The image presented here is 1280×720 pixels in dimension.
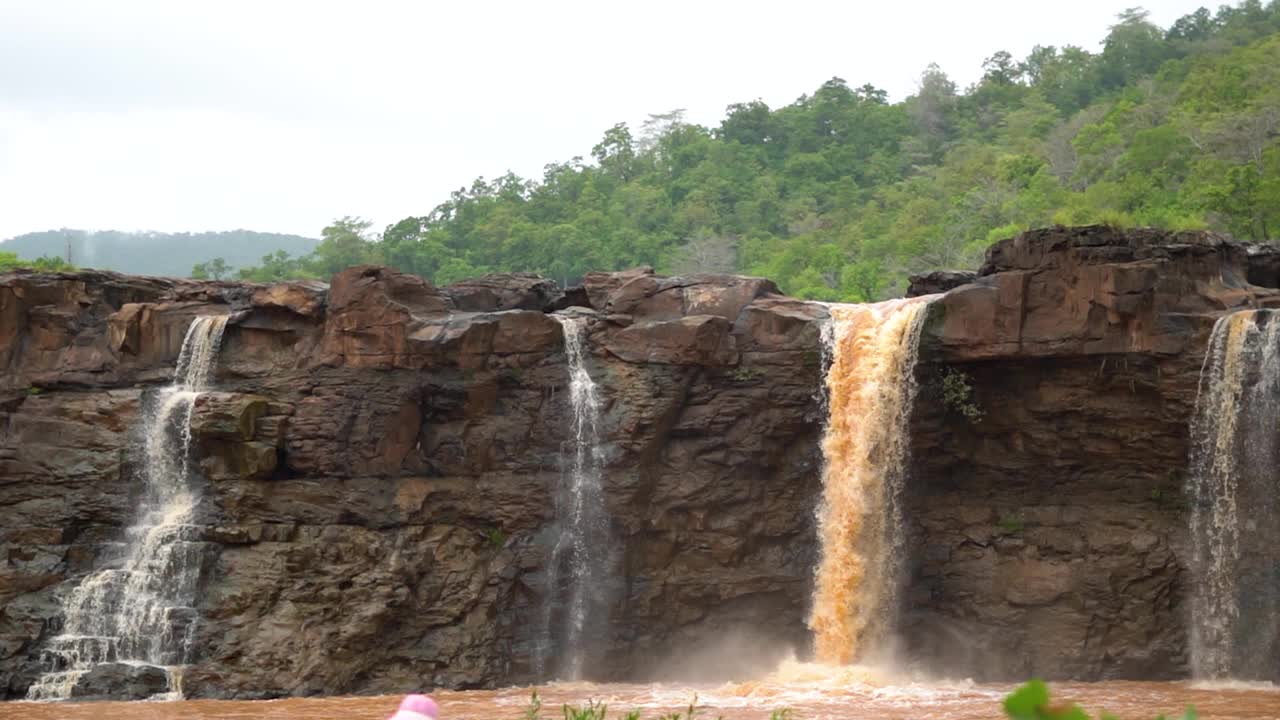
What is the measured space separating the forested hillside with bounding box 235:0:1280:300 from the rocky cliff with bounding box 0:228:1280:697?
691 inches

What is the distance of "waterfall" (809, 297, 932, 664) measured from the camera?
26156 mm

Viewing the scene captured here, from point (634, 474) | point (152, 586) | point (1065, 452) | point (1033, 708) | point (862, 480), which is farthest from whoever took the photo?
point (862, 480)

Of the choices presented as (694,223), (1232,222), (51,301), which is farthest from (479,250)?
(51,301)

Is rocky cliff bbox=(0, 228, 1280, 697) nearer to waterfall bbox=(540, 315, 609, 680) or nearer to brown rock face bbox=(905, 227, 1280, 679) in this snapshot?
brown rock face bbox=(905, 227, 1280, 679)

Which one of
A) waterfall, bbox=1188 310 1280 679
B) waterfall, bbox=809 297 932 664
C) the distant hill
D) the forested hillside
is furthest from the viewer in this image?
the distant hill

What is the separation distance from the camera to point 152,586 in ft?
82.8

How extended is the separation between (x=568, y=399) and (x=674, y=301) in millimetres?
2733

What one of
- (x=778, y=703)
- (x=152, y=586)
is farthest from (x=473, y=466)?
(x=778, y=703)

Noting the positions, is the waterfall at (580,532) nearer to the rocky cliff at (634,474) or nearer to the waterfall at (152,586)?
the rocky cliff at (634,474)

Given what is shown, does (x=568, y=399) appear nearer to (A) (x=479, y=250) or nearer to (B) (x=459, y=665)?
(B) (x=459, y=665)

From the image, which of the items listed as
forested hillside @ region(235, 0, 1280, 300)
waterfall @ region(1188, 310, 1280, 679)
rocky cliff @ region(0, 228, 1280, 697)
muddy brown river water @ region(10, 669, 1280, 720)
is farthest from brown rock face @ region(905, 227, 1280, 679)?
forested hillside @ region(235, 0, 1280, 300)

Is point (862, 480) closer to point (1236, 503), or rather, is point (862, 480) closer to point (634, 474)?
point (634, 474)

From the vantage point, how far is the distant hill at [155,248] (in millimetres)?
150375

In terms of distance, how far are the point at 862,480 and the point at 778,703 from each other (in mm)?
5569
